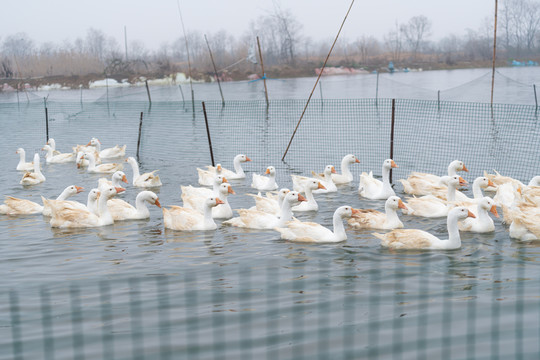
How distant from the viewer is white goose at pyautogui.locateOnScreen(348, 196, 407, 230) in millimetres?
8906

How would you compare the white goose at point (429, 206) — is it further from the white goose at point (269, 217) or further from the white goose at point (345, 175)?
the white goose at point (345, 175)

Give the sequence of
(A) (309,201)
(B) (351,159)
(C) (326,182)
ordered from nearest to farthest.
→ 1. (A) (309,201)
2. (C) (326,182)
3. (B) (351,159)

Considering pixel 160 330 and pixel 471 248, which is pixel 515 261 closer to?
pixel 471 248

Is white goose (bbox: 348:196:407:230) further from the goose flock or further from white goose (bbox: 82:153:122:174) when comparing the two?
white goose (bbox: 82:153:122:174)

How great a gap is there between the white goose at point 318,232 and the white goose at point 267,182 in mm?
3517

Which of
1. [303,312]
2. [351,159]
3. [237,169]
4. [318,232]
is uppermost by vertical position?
[351,159]

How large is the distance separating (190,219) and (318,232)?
213 centimetres

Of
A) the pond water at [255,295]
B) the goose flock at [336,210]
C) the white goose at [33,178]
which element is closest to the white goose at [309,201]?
the goose flock at [336,210]

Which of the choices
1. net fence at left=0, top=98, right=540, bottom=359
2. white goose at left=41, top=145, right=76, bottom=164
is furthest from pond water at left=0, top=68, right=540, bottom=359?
white goose at left=41, top=145, right=76, bottom=164

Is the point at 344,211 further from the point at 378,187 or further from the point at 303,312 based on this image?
the point at 378,187

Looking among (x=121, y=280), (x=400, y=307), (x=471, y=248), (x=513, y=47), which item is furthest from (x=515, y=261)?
(x=513, y=47)

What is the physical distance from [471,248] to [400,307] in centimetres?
255

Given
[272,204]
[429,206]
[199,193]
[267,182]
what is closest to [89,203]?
[199,193]

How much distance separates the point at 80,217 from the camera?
9633 millimetres
